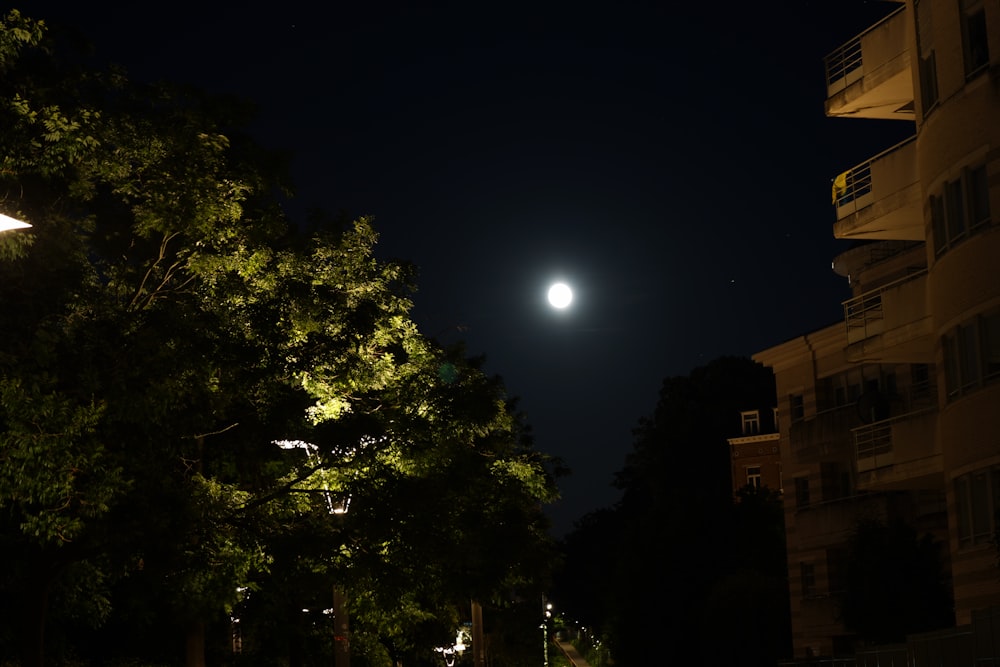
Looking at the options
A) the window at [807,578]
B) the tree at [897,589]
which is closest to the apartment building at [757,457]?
the window at [807,578]

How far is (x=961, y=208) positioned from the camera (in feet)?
86.4

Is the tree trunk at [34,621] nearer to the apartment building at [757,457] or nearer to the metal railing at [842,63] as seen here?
the metal railing at [842,63]

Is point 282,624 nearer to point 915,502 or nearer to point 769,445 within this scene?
point 915,502

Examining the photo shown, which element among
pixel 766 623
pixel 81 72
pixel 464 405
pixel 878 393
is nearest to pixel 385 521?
pixel 464 405

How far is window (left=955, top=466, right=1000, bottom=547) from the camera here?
82.7ft

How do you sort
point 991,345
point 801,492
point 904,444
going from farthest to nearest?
point 801,492, point 904,444, point 991,345

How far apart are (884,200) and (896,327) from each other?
2955mm

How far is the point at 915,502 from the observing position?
144 feet

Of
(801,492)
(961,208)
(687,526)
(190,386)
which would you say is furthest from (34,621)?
(687,526)

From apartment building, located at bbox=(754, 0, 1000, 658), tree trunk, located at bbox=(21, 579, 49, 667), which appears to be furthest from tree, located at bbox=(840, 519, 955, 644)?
tree trunk, located at bbox=(21, 579, 49, 667)

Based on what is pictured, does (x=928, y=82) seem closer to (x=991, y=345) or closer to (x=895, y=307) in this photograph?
(x=991, y=345)

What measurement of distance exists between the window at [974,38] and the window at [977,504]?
285 inches

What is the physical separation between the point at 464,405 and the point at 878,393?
20640mm

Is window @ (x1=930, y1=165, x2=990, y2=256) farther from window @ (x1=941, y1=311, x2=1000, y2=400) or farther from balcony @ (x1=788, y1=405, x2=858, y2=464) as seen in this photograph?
balcony @ (x1=788, y1=405, x2=858, y2=464)
